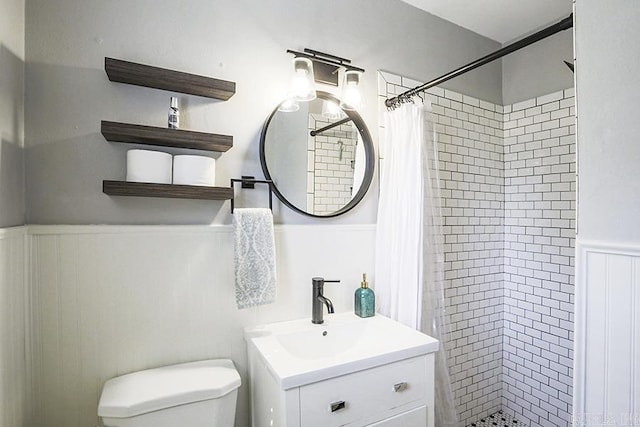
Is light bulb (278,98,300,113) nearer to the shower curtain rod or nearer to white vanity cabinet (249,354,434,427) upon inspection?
the shower curtain rod

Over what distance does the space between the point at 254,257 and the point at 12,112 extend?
3.18ft

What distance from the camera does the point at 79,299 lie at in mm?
1244

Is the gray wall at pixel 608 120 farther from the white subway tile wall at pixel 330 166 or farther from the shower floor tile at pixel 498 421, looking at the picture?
the shower floor tile at pixel 498 421

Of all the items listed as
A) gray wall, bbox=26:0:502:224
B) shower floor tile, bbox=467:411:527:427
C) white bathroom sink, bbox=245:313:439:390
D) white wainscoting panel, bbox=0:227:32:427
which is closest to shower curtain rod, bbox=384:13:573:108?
gray wall, bbox=26:0:502:224

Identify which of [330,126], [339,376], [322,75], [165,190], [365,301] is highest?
[322,75]

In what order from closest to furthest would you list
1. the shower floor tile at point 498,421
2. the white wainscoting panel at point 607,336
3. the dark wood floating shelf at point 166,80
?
the white wainscoting panel at point 607,336 → the dark wood floating shelf at point 166,80 → the shower floor tile at point 498,421

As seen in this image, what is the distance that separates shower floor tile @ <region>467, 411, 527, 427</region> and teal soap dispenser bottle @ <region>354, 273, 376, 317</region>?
1322 millimetres

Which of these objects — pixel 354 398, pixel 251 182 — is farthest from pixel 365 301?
pixel 251 182

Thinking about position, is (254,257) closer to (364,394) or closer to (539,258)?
(364,394)

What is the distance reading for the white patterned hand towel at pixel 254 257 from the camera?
141cm

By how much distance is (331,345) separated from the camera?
156 centimetres

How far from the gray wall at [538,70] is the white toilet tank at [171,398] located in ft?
8.40

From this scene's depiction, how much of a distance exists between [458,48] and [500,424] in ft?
8.57

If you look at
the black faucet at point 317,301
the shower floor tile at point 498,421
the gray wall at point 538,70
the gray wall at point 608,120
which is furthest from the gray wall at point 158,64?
the shower floor tile at point 498,421
